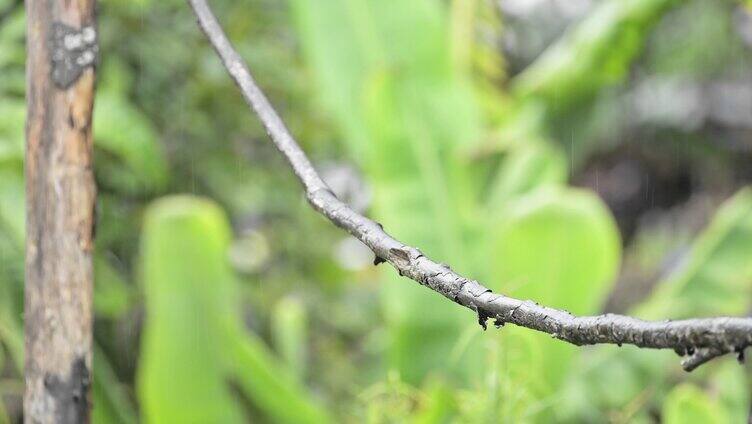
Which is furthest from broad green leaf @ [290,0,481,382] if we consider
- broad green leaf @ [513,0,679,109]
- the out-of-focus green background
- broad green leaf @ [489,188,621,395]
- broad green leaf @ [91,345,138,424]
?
broad green leaf @ [91,345,138,424]

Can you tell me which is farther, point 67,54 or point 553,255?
point 553,255

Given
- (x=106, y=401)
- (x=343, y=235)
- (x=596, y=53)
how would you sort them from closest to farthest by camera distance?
(x=106, y=401), (x=596, y=53), (x=343, y=235)

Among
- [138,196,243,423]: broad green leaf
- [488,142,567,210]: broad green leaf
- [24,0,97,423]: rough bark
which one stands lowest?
[138,196,243,423]: broad green leaf

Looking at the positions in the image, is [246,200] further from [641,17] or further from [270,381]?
[641,17]

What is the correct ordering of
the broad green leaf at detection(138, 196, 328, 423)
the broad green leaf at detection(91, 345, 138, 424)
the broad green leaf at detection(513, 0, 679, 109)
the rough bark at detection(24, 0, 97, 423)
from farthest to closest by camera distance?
the broad green leaf at detection(513, 0, 679, 109)
the broad green leaf at detection(91, 345, 138, 424)
the broad green leaf at detection(138, 196, 328, 423)
the rough bark at detection(24, 0, 97, 423)

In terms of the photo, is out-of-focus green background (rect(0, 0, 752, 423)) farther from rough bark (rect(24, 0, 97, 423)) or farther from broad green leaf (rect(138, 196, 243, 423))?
rough bark (rect(24, 0, 97, 423))

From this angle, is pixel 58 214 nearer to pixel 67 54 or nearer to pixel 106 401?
pixel 67 54

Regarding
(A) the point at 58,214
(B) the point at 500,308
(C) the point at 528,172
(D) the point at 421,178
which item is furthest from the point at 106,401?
(B) the point at 500,308
